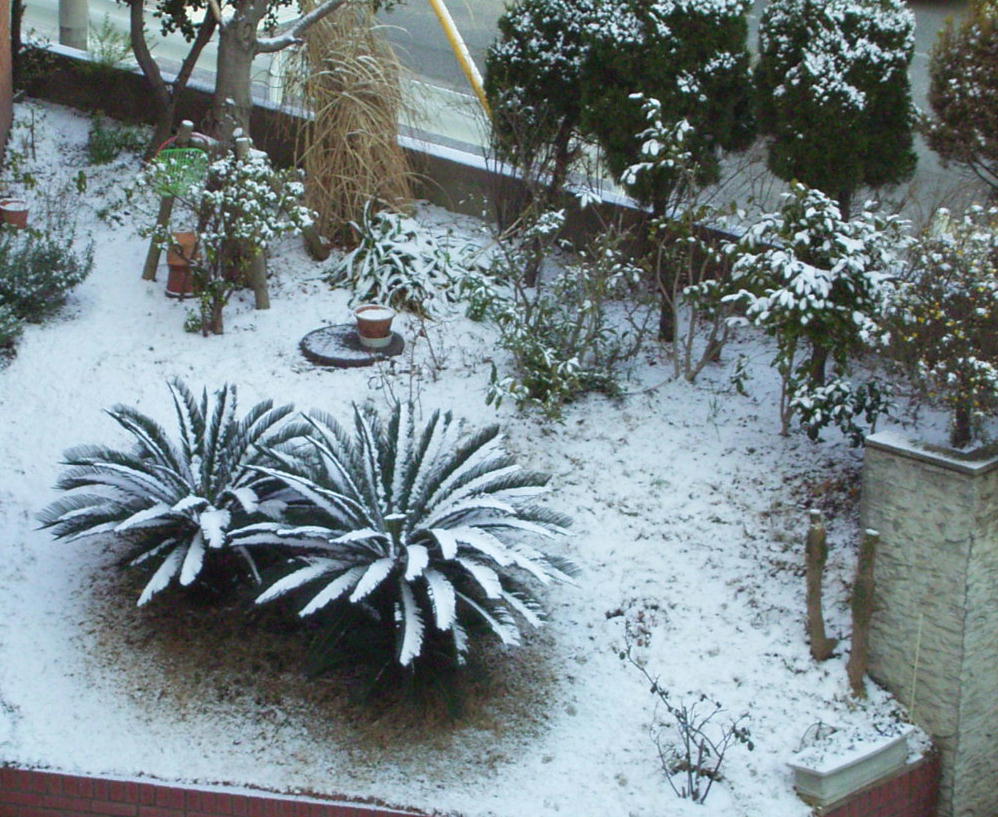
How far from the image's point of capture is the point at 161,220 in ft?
27.0

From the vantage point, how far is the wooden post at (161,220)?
8.18 metres

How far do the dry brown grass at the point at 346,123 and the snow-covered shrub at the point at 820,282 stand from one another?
3.05 meters

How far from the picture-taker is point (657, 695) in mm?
5758

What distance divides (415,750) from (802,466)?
262 cm

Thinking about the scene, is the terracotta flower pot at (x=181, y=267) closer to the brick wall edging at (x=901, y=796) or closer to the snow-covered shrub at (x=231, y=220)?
the snow-covered shrub at (x=231, y=220)

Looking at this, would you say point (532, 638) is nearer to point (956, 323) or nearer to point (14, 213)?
point (956, 323)

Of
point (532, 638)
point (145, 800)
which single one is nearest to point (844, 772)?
point (532, 638)

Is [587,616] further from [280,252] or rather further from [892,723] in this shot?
[280,252]

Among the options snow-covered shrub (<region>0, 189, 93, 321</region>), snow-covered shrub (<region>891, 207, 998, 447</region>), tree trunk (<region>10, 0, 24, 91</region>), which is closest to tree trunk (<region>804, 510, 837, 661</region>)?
snow-covered shrub (<region>891, 207, 998, 447</region>)

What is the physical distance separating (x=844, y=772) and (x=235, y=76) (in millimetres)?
5859

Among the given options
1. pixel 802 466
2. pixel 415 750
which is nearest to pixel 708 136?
pixel 802 466

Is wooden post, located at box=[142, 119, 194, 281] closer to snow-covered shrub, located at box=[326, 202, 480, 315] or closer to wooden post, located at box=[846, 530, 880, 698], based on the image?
snow-covered shrub, located at box=[326, 202, 480, 315]

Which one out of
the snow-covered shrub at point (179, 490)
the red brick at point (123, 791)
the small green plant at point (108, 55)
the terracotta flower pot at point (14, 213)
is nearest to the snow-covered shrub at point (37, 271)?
the terracotta flower pot at point (14, 213)

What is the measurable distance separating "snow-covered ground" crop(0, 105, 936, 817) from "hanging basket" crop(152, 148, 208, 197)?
2.41 feet
